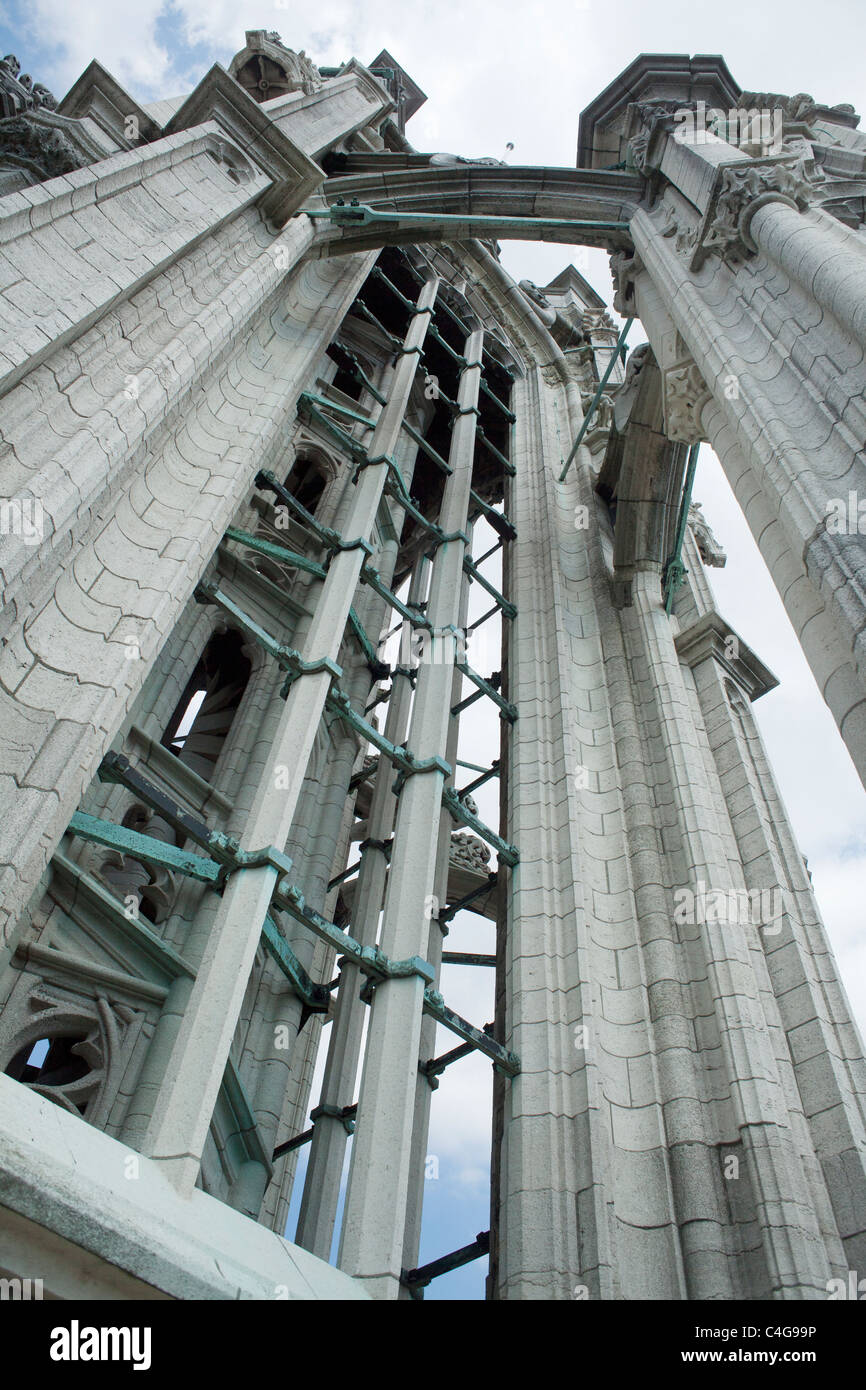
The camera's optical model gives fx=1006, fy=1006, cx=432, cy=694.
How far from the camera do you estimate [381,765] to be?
9414 millimetres

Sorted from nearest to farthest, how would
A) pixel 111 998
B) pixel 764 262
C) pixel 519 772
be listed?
pixel 111 998
pixel 764 262
pixel 519 772

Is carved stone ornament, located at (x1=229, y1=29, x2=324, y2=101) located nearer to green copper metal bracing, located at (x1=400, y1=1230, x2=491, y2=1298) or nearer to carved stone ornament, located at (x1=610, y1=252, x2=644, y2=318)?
carved stone ornament, located at (x1=610, y1=252, x2=644, y2=318)

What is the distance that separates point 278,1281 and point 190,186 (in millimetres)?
8129

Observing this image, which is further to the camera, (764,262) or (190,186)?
(190,186)

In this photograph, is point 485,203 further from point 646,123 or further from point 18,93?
point 18,93

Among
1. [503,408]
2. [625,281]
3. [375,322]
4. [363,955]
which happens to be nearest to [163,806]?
[363,955]

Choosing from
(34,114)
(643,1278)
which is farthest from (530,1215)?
(34,114)

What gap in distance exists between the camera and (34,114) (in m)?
→ 9.27

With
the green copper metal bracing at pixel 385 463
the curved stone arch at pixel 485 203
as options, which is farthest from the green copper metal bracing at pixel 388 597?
the curved stone arch at pixel 485 203

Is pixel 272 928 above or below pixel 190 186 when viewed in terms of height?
below

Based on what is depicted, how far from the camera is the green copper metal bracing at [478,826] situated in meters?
8.05

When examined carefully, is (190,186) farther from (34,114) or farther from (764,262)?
(764,262)

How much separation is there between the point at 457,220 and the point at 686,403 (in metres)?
6.76

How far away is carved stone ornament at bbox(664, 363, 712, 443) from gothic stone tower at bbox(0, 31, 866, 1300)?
5 cm
